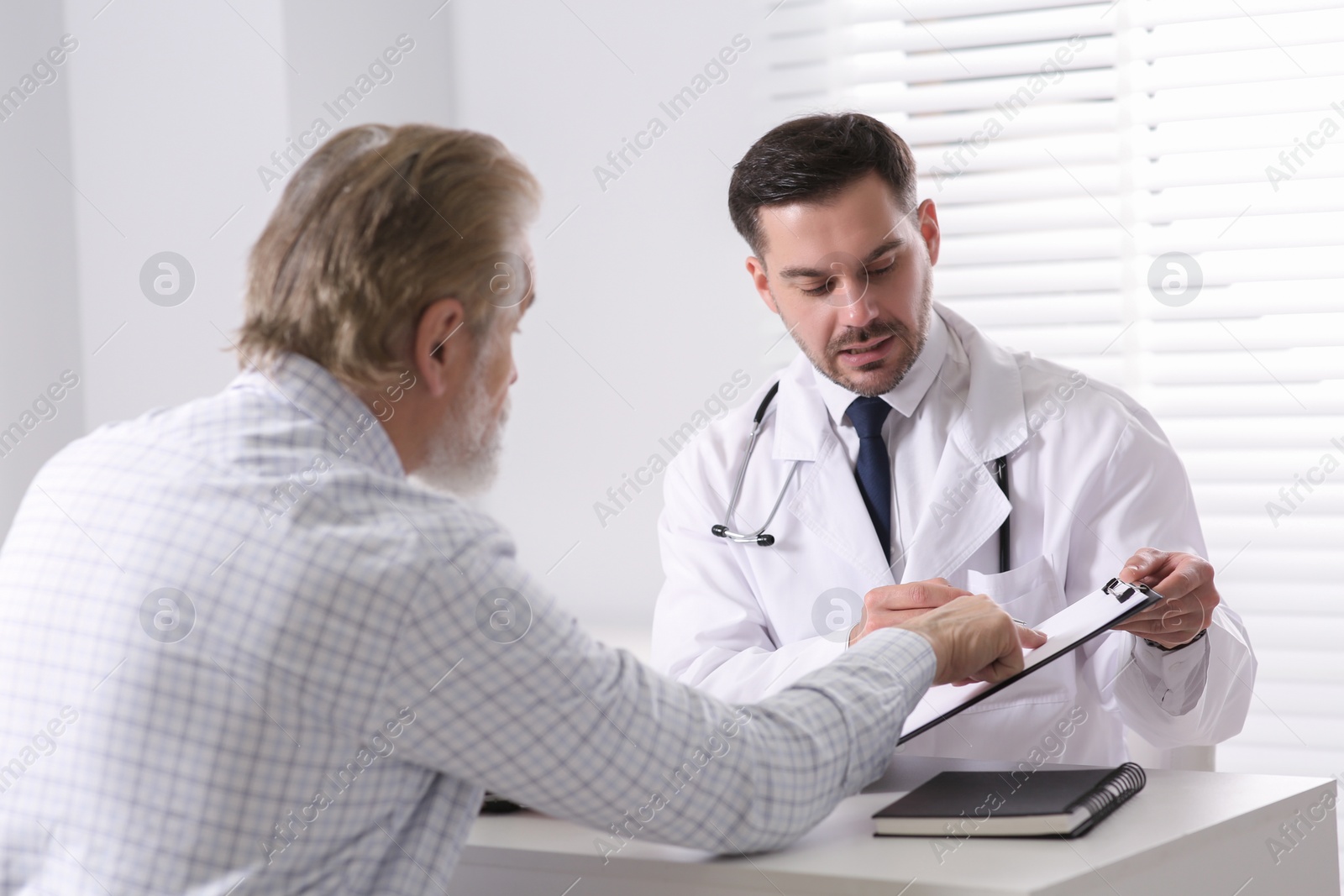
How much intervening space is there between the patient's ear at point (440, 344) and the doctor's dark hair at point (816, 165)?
0.91m

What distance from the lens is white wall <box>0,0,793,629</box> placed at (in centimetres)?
274

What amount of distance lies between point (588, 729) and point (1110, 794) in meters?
0.53

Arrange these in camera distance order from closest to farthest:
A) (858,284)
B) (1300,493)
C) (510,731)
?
1. (510,731)
2. (858,284)
3. (1300,493)

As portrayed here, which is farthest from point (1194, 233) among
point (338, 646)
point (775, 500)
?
point (338, 646)

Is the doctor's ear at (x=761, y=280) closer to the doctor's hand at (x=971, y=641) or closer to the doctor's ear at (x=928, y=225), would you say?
the doctor's ear at (x=928, y=225)

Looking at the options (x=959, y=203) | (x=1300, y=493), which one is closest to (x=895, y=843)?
(x=1300, y=493)

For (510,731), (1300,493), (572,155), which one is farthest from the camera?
(572,155)

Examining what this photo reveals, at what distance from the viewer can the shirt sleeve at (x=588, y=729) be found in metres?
0.92

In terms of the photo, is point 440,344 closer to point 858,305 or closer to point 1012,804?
point 1012,804

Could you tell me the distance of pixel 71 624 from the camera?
961mm

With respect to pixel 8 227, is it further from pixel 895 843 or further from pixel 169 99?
pixel 895 843

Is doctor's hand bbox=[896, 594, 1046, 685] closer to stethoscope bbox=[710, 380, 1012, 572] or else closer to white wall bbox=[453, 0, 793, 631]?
stethoscope bbox=[710, 380, 1012, 572]

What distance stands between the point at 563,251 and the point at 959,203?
95cm

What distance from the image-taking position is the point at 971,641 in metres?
1.28
